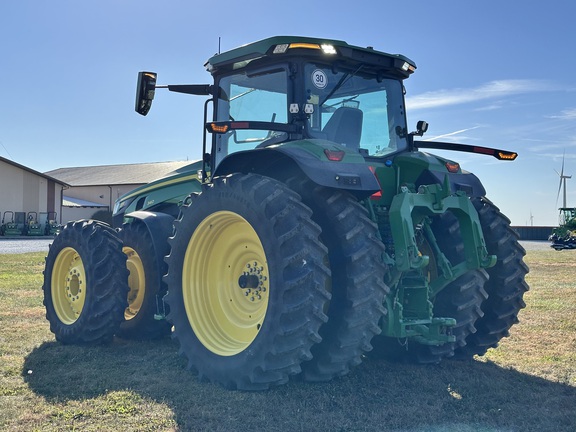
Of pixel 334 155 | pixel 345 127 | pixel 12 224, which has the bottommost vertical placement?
pixel 12 224

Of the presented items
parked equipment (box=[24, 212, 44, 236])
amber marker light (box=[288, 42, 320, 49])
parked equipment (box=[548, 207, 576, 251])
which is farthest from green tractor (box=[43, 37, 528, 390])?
parked equipment (box=[24, 212, 44, 236])

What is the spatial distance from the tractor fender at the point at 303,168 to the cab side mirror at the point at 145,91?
1.09 metres

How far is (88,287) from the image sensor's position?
652cm

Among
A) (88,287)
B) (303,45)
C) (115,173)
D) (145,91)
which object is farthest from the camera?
(115,173)

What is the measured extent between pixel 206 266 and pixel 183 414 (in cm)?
158

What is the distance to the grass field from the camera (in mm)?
4207

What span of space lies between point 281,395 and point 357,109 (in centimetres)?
283

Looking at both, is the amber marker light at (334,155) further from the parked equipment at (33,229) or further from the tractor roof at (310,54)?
the parked equipment at (33,229)

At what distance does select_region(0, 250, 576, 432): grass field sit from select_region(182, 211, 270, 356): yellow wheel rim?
462mm

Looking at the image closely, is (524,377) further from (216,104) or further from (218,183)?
(216,104)

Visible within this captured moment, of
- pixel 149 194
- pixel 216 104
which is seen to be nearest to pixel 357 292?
pixel 216 104

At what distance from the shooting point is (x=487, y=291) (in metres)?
6.05

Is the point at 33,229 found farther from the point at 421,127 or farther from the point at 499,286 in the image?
the point at 499,286

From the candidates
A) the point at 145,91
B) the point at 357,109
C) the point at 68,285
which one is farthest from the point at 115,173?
the point at 357,109
